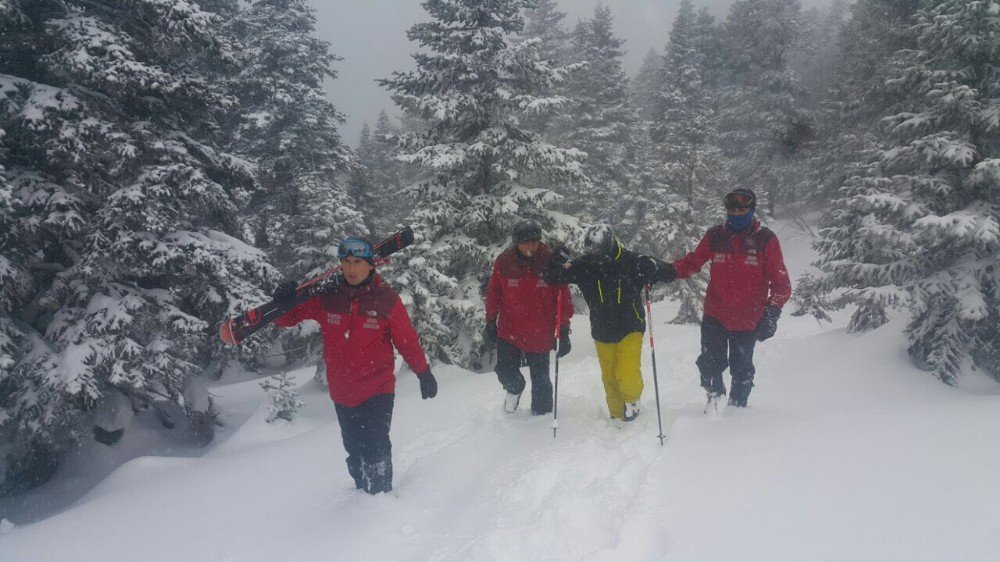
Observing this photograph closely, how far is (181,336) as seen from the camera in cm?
955

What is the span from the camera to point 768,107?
28.7 m

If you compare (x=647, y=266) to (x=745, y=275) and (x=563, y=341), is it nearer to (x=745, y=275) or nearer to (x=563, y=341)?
(x=745, y=275)

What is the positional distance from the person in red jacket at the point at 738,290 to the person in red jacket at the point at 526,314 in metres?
1.48

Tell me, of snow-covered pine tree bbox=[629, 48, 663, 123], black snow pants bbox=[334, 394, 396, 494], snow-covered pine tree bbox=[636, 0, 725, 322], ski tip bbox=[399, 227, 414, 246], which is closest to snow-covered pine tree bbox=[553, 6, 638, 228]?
snow-covered pine tree bbox=[636, 0, 725, 322]

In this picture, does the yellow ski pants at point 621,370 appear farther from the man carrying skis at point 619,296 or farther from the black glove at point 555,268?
the black glove at point 555,268

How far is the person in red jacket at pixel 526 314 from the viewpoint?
620 cm

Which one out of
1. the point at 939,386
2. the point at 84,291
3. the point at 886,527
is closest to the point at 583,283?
the point at 886,527

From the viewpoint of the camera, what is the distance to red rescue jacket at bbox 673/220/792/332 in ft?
18.0

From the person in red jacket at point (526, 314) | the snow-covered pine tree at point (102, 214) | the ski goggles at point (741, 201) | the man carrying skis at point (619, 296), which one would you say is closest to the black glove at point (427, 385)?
the person in red jacket at point (526, 314)

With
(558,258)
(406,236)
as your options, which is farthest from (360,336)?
(558,258)

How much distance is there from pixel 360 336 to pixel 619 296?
2.80 meters

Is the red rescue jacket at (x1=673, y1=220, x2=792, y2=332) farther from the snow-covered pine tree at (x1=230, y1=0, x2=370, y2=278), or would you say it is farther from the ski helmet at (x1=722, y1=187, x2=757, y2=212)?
the snow-covered pine tree at (x1=230, y1=0, x2=370, y2=278)

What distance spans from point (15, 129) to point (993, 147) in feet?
55.7

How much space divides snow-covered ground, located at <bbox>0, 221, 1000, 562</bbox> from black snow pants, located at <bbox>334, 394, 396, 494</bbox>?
0.72 feet
